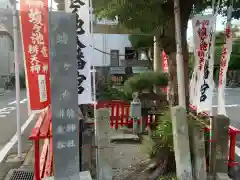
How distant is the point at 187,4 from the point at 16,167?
4727 mm

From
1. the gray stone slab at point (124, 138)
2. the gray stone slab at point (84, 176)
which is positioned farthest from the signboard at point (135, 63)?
the gray stone slab at point (84, 176)

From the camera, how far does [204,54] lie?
509 cm

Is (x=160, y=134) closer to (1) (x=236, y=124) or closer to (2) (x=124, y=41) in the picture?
(1) (x=236, y=124)

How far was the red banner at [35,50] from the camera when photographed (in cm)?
517

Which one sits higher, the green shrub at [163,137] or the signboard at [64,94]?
the signboard at [64,94]

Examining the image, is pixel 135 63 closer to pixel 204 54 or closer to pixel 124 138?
pixel 124 138

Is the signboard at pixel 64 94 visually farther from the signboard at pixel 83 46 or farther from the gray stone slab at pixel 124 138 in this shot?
the gray stone slab at pixel 124 138

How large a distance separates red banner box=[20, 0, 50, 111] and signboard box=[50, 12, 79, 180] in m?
1.61

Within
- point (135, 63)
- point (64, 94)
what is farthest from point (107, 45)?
point (64, 94)

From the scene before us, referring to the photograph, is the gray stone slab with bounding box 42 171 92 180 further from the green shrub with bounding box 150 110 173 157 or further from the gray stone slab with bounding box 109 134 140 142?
the gray stone slab with bounding box 109 134 140 142

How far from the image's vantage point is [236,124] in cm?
1085

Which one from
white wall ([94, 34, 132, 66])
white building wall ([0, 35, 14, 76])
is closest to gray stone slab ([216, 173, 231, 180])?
white wall ([94, 34, 132, 66])

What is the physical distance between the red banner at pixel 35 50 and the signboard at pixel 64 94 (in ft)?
5.27

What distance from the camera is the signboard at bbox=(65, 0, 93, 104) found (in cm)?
409
